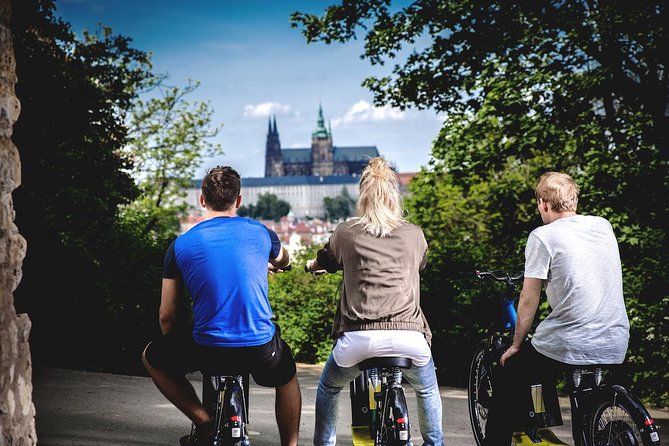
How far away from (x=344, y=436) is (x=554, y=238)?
2584mm

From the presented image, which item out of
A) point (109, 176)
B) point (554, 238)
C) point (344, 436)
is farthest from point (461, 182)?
point (554, 238)

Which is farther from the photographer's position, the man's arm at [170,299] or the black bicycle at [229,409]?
the man's arm at [170,299]

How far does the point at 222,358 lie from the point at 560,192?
1.87 metres

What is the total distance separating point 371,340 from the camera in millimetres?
3691

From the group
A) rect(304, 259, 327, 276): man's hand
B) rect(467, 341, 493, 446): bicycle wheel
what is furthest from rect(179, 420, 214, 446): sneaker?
rect(467, 341, 493, 446): bicycle wheel

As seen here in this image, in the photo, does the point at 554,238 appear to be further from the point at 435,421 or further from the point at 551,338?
the point at 435,421

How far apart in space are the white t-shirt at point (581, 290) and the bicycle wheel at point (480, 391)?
1073 millimetres

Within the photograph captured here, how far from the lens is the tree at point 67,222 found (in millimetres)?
10250

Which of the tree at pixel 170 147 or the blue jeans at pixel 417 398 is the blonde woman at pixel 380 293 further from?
the tree at pixel 170 147

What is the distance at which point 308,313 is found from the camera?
17.5 metres

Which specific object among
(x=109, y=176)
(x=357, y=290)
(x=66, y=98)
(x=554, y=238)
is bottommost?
(x=357, y=290)

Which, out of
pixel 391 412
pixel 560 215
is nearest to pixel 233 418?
pixel 391 412

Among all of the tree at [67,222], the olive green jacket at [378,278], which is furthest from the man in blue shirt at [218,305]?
the tree at [67,222]

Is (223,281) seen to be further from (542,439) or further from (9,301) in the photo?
(542,439)
